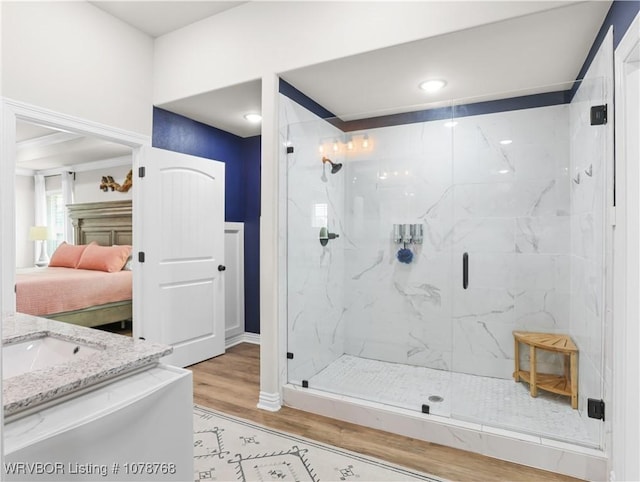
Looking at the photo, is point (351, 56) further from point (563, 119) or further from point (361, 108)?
point (563, 119)

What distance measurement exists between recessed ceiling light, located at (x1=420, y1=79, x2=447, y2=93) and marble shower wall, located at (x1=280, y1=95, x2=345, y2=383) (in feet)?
2.56

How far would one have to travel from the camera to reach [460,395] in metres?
2.81

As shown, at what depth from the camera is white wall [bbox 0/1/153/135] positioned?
2.57 m

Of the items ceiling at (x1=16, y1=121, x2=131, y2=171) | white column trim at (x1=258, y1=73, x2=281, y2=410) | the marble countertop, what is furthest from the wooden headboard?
the marble countertop

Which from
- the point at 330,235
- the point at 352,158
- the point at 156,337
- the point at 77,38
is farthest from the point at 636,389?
the point at 77,38

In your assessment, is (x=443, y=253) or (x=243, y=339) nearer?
(x=443, y=253)

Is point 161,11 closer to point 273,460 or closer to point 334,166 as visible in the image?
point 334,166

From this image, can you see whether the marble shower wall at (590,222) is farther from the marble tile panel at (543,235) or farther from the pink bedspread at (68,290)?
the pink bedspread at (68,290)

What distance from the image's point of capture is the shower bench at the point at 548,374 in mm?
2602

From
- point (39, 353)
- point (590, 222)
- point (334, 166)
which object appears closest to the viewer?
point (39, 353)

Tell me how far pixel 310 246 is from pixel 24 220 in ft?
20.3

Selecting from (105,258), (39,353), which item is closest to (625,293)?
(39,353)

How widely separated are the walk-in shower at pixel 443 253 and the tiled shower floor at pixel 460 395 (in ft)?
0.05

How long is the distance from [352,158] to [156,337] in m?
2.25
